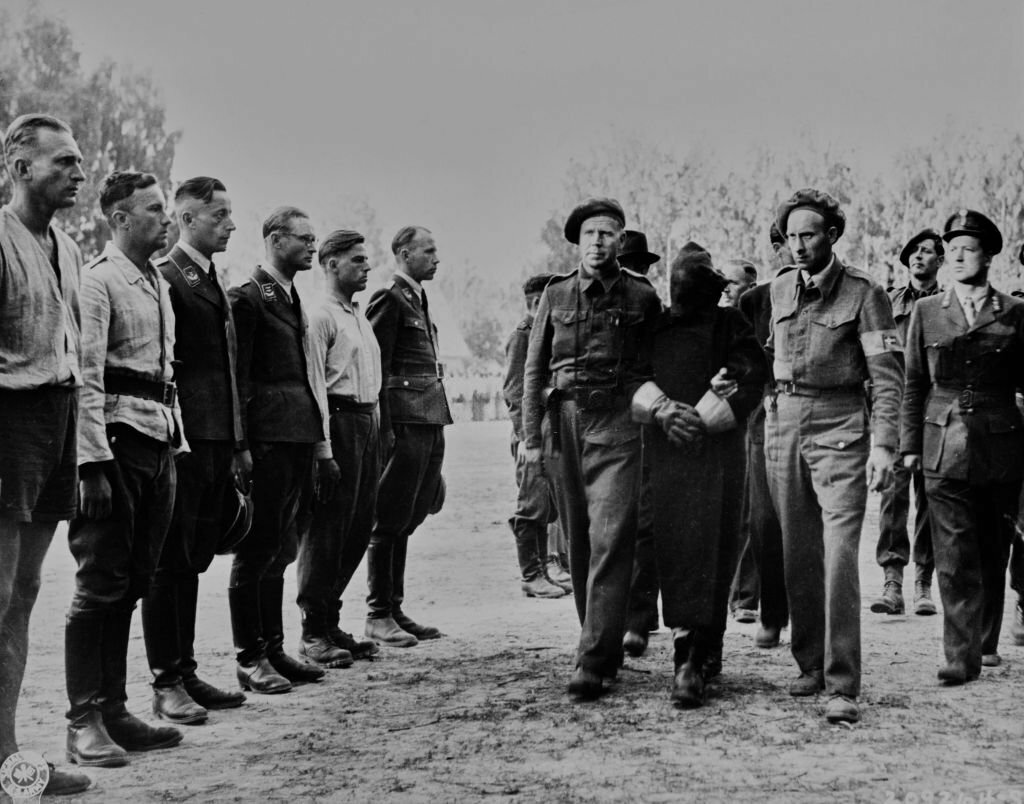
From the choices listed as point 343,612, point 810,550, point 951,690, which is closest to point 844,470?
point 810,550

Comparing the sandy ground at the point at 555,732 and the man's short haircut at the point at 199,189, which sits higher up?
the man's short haircut at the point at 199,189

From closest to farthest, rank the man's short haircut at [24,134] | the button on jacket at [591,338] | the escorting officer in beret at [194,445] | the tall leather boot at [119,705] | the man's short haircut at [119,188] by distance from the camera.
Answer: the man's short haircut at [24,134]
the tall leather boot at [119,705]
the man's short haircut at [119,188]
the escorting officer in beret at [194,445]
the button on jacket at [591,338]

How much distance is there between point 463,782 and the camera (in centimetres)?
411

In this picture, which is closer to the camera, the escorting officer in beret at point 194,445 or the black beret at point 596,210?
the escorting officer in beret at point 194,445

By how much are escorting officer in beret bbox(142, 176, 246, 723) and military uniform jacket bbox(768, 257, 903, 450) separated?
261 cm

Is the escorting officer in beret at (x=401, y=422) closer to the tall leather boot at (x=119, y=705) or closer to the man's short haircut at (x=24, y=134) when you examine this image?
the tall leather boot at (x=119, y=705)

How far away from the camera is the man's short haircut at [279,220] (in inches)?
243

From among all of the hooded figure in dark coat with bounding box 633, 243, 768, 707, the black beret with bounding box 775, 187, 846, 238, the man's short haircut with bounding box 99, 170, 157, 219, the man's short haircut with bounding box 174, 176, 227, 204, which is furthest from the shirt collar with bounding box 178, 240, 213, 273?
the black beret with bounding box 775, 187, 846, 238

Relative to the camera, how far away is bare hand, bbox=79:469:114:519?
443cm

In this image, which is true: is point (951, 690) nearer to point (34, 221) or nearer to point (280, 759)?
point (280, 759)

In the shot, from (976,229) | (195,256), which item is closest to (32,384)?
(195,256)

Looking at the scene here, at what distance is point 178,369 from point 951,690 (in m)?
3.91

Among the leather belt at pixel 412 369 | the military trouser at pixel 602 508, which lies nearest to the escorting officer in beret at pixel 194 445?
the military trouser at pixel 602 508

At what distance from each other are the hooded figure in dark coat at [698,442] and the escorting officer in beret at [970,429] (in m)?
1.04
